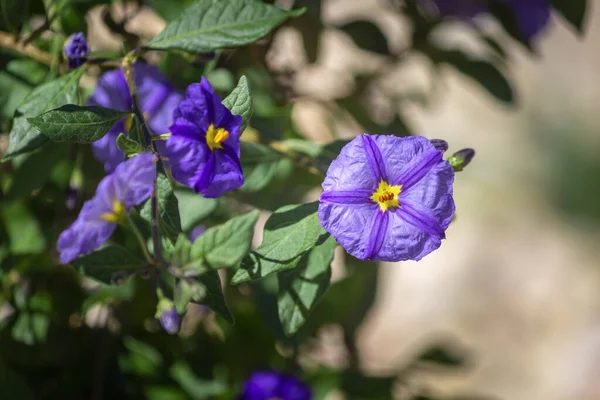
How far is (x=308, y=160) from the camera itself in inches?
36.2

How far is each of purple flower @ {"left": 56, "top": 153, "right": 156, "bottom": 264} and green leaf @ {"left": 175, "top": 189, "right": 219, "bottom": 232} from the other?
14cm

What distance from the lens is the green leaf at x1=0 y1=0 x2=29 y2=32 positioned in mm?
830

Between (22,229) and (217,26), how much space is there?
475 mm

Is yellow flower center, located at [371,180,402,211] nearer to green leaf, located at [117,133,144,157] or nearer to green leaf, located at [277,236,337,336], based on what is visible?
green leaf, located at [277,236,337,336]

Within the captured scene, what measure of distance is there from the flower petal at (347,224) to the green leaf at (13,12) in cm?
45

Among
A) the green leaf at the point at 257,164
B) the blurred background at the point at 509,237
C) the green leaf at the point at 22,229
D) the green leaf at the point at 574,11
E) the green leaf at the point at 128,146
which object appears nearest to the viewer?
the green leaf at the point at 128,146

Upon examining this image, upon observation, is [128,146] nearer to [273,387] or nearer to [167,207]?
[167,207]

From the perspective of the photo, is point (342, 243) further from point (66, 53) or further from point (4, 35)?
point (4, 35)

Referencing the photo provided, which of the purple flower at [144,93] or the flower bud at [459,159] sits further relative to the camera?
the purple flower at [144,93]

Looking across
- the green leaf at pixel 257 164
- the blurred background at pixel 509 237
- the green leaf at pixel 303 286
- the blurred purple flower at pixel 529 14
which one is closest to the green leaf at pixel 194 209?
the green leaf at pixel 257 164

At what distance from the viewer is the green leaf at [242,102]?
27.3 inches

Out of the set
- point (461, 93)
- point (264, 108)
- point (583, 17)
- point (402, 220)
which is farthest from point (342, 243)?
point (461, 93)

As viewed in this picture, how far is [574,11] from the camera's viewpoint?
118cm

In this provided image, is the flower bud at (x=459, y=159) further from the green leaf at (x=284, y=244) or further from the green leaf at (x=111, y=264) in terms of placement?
the green leaf at (x=111, y=264)
